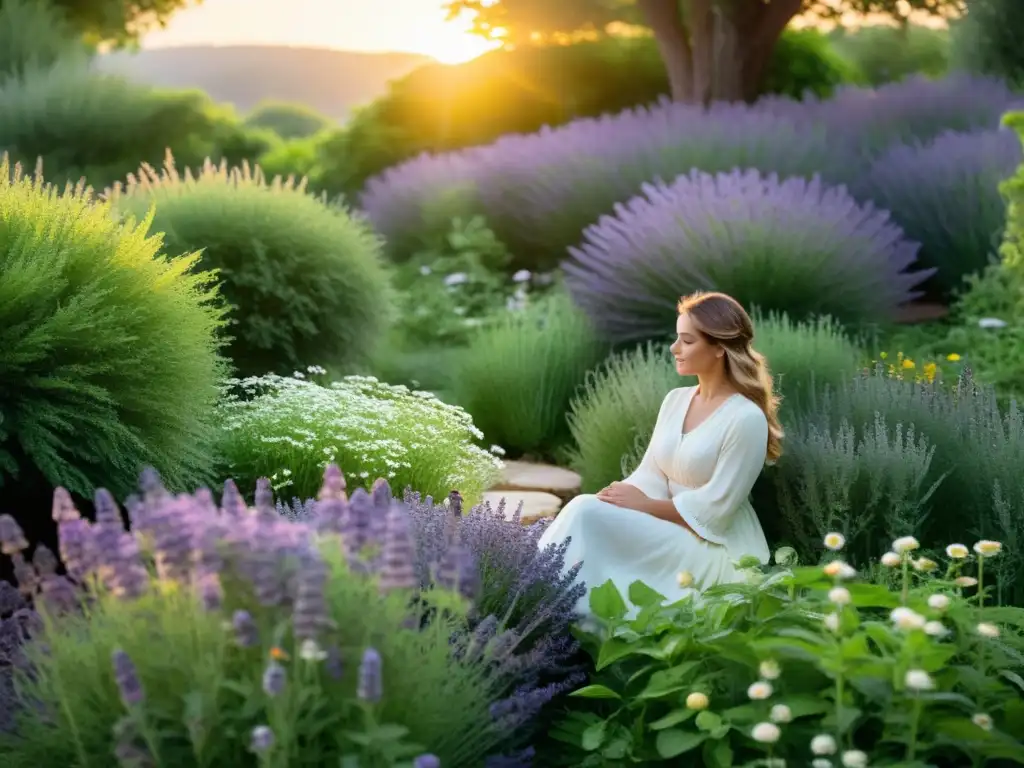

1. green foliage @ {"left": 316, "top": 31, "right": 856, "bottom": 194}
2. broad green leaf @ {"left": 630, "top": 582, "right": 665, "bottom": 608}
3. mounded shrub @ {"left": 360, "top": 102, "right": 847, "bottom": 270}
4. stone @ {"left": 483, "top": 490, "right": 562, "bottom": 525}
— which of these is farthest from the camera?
green foliage @ {"left": 316, "top": 31, "right": 856, "bottom": 194}

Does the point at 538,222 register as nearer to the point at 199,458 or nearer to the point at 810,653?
the point at 199,458

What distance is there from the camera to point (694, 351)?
12.6ft

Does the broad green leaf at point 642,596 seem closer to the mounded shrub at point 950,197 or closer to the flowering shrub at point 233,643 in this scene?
the flowering shrub at point 233,643

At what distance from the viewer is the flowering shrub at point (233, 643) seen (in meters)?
2.10

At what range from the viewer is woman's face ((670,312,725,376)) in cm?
384

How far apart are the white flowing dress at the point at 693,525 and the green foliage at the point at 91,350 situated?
1356mm

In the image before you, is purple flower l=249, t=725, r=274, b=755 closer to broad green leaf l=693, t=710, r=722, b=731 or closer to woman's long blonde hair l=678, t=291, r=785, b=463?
broad green leaf l=693, t=710, r=722, b=731

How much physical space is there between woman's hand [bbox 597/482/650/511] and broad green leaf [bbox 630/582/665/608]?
0.71 m

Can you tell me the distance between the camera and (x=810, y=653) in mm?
2467

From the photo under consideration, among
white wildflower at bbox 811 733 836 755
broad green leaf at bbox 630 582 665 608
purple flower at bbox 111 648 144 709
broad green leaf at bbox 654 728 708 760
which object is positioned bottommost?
broad green leaf at bbox 654 728 708 760

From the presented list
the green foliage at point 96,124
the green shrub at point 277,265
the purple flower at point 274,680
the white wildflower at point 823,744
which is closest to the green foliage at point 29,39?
the green foliage at point 96,124

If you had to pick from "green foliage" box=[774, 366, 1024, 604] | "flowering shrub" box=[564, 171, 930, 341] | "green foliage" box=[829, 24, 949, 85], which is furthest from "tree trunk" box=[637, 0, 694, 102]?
"green foliage" box=[829, 24, 949, 85]

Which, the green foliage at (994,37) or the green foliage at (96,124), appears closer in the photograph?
the green foliage at (96,124)

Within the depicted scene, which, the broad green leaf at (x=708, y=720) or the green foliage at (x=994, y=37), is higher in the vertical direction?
the green foliage at (x=994, y=37)
